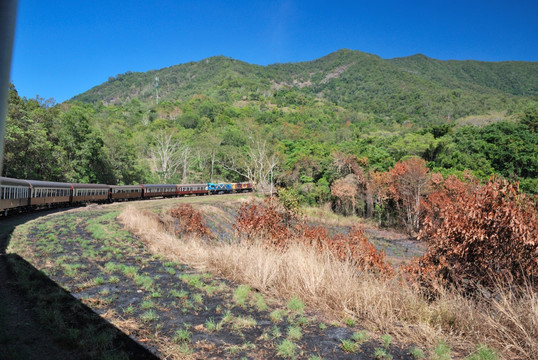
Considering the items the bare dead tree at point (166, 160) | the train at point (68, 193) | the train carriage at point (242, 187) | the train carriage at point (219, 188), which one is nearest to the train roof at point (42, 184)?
the train at point (68, 193)

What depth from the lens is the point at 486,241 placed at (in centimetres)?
673

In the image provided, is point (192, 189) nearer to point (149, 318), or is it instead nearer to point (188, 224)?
point (188, 224)

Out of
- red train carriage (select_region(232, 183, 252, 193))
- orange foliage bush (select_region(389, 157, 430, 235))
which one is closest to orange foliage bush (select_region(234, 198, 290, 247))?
orange foliage bush (select_region(389, 157, 430, 235))

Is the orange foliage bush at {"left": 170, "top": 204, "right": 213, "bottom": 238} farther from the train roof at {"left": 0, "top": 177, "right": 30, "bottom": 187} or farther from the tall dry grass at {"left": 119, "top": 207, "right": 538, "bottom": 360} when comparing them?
the train roof at {"left": 0, "top": 177, "right": 30, "bottom": 187}

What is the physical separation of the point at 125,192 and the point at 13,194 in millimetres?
17933

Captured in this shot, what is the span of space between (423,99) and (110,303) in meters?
166

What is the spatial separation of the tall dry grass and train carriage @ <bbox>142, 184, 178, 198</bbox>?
34130mm

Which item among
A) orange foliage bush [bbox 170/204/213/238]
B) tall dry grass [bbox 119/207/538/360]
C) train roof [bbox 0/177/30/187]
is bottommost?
orange foliage bush [bbox 170/204/213/238]

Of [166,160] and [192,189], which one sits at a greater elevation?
[166,160]

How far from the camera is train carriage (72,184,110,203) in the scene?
2873cm

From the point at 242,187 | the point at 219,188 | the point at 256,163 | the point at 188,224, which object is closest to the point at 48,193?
the point at 188,224

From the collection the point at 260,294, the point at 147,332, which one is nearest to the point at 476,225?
the point at 260,294

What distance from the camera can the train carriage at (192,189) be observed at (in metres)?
46.5

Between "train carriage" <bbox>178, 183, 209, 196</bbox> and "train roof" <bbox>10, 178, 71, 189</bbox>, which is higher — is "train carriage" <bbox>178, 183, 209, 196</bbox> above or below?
below
